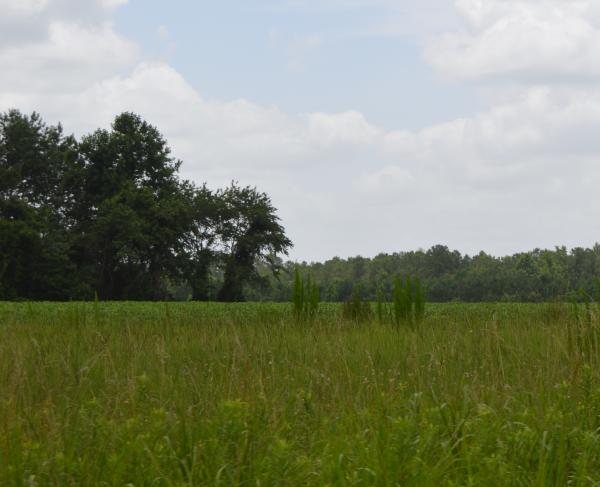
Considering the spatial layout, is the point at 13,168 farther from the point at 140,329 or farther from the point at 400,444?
the point at 400,444

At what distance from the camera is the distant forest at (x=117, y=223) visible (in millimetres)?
41281

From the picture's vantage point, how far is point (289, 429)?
4.43 m

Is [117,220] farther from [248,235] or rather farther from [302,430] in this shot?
[302,430]

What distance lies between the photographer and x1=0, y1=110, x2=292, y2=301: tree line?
41.5 m

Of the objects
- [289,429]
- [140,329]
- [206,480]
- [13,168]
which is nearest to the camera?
[206,480]

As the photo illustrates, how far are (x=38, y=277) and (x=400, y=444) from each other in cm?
3943

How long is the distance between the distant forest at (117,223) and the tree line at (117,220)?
0.07 m

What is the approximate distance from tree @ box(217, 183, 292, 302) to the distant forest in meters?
0.07

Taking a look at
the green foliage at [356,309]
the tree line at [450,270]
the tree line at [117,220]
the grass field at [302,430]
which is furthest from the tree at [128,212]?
the grass field at [302,430]

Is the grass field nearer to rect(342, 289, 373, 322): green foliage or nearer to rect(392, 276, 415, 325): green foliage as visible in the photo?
rect(392, 276, 415, 325): green foliage

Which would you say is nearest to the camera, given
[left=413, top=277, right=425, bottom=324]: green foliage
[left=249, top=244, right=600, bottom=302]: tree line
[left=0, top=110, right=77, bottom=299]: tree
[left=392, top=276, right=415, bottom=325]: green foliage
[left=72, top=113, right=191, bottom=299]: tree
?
[left=413, top=277, right=425, bottom=324]: green foliage

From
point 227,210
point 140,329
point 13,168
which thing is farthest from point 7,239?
point 140,329

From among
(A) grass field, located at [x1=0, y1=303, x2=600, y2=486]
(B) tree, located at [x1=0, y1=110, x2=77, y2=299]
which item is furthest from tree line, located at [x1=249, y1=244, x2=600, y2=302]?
(A) grass field, located at [x1=0, y1=303, x2=600, y2=486]

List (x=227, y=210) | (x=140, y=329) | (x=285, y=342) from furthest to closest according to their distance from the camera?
(x=227, y=210) < (x=140, y=329) < (x=285, y=342)
